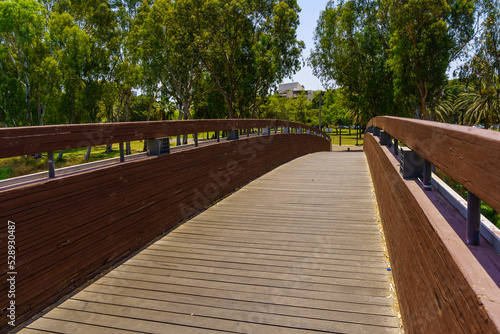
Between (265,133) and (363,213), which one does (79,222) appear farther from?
(265,133)

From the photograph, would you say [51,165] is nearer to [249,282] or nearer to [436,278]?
[249,282]

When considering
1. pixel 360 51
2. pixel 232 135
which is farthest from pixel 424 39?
pixel 232 135

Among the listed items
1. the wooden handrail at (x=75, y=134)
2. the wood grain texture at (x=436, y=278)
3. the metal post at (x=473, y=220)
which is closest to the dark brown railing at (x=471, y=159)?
the metal post at (x=473, y=220)

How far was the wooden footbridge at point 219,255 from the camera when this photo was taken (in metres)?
1.55

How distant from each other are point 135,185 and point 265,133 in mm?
6187

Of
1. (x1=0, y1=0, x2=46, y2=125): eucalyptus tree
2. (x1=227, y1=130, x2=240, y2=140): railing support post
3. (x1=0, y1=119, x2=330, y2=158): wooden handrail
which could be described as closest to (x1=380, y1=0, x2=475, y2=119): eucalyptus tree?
(x1=227, y1=130, x2=240, y2=140): railing support post

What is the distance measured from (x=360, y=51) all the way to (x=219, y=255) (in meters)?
30.6

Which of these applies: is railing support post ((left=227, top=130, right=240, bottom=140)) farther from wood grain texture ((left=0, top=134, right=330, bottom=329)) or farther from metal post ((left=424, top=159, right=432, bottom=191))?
metal post ((left=424, top=159, right=432, bottom=191))

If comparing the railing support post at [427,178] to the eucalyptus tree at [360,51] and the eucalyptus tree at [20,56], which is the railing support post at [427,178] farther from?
the eucalyptus tree at [360,51]

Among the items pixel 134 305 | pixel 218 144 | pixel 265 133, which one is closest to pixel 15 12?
pixel 265 133

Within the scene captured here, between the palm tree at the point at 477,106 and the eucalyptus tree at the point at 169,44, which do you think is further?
the palm tree at the point at 477,106

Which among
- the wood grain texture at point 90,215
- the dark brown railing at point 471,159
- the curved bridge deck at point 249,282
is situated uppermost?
the dark brown railing at point 471,159

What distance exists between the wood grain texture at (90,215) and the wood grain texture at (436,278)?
111 inches

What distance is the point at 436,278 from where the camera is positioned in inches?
66.3
